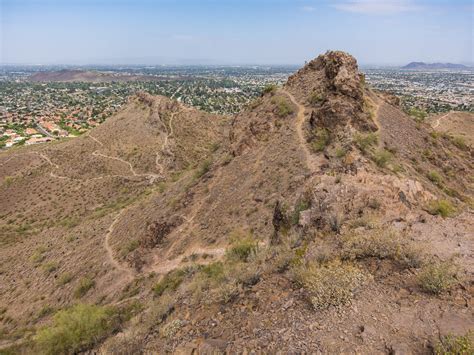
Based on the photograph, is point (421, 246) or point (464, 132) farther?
point (464, 132)

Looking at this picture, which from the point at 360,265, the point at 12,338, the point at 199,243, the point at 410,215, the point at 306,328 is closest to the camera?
the point at 306,328

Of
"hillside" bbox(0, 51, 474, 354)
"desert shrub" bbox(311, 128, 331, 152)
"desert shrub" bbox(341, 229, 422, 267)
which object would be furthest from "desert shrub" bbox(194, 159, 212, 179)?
"desert shrub" bbox(341, 229, 422, 267)

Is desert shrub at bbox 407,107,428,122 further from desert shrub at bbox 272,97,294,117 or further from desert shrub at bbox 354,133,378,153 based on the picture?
desert shrub at bbox 354,133,378,153

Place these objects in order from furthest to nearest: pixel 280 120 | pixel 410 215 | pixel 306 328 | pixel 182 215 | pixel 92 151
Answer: pixel 92 151, pixel 280 120, pixel 182 215, pixel 410 215, pixel 306 328

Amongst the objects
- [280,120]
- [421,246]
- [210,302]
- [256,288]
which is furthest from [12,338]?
[280,120]

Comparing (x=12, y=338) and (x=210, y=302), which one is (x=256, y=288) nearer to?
(x=210, y=302)

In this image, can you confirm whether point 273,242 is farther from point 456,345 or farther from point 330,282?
point 456,345

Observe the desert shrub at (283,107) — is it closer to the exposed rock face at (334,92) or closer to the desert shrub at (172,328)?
the exposed rock face at (334,92)
